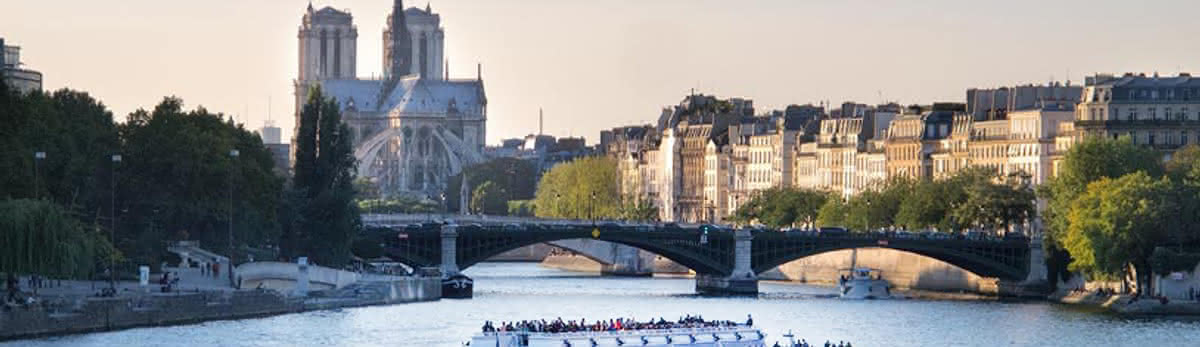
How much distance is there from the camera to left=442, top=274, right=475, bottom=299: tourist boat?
14238 centimetres

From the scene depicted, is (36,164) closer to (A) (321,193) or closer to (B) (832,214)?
(A) (321,193)

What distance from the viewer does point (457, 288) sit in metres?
143

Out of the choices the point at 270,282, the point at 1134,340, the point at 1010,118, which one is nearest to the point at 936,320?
the point at 1134,340

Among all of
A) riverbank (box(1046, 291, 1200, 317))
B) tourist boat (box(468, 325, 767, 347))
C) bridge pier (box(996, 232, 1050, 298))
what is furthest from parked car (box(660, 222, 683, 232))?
tourist boat (box(468, 325, 767, 347))

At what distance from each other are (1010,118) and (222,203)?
186 feet

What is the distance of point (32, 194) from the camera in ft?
368

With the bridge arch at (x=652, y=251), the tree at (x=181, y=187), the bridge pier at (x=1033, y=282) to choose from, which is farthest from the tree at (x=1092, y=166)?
the tree at (x=181, y=187)

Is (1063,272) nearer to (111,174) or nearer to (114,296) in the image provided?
(111,174)

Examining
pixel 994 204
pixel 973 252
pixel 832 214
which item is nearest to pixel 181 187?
pixel 973 252

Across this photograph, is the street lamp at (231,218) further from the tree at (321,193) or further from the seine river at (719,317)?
the tree at (321,193)

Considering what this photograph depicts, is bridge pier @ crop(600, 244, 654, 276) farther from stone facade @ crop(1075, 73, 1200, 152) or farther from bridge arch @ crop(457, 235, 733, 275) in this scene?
stone facade @ crop(1075, 73, 1200, 152)

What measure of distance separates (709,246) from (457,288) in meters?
18.5

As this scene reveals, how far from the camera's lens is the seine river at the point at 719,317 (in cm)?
10556

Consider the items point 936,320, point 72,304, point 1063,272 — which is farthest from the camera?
point 1063,272
